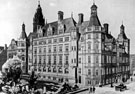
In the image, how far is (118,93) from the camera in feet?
77.8

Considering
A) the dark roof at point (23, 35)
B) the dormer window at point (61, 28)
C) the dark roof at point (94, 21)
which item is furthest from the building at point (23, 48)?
the dark roof at point (94, 21)

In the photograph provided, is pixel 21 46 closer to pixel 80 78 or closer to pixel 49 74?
pixel 49 74

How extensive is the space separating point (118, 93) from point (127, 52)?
25.3 metres

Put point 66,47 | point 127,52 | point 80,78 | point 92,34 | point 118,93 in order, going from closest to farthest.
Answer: point 118,93, point 92,34, point 80,78, point 66,47, point 127,52

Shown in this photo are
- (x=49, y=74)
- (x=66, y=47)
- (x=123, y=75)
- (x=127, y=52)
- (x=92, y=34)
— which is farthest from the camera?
(x=127, y=52)

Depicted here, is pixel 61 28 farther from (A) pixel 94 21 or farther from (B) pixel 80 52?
(A) pixel 94 21

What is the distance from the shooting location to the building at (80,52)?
3062 centimetres

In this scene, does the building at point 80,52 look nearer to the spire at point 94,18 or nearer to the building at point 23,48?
the spire at point 94,18

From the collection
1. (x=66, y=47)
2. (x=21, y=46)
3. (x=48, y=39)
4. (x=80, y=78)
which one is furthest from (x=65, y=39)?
(x=21, y=46)

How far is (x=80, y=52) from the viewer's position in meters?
33.0

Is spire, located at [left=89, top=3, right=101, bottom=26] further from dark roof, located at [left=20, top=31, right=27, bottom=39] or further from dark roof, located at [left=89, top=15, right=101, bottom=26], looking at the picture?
dark roof, located at [left=20, top=31, right=27, bottom=39]

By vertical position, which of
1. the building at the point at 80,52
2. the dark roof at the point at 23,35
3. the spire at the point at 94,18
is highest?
the spire at the point at 94,18

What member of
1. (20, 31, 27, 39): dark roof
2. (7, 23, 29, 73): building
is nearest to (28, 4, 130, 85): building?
(7, 23, 29, 73): building

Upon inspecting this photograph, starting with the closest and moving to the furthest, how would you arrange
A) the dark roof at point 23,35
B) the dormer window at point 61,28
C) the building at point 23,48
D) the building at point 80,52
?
the building at point 80,52 < the dormer window at point 61,28 < the building at point 23,48 < the dark roof at point 23,35
